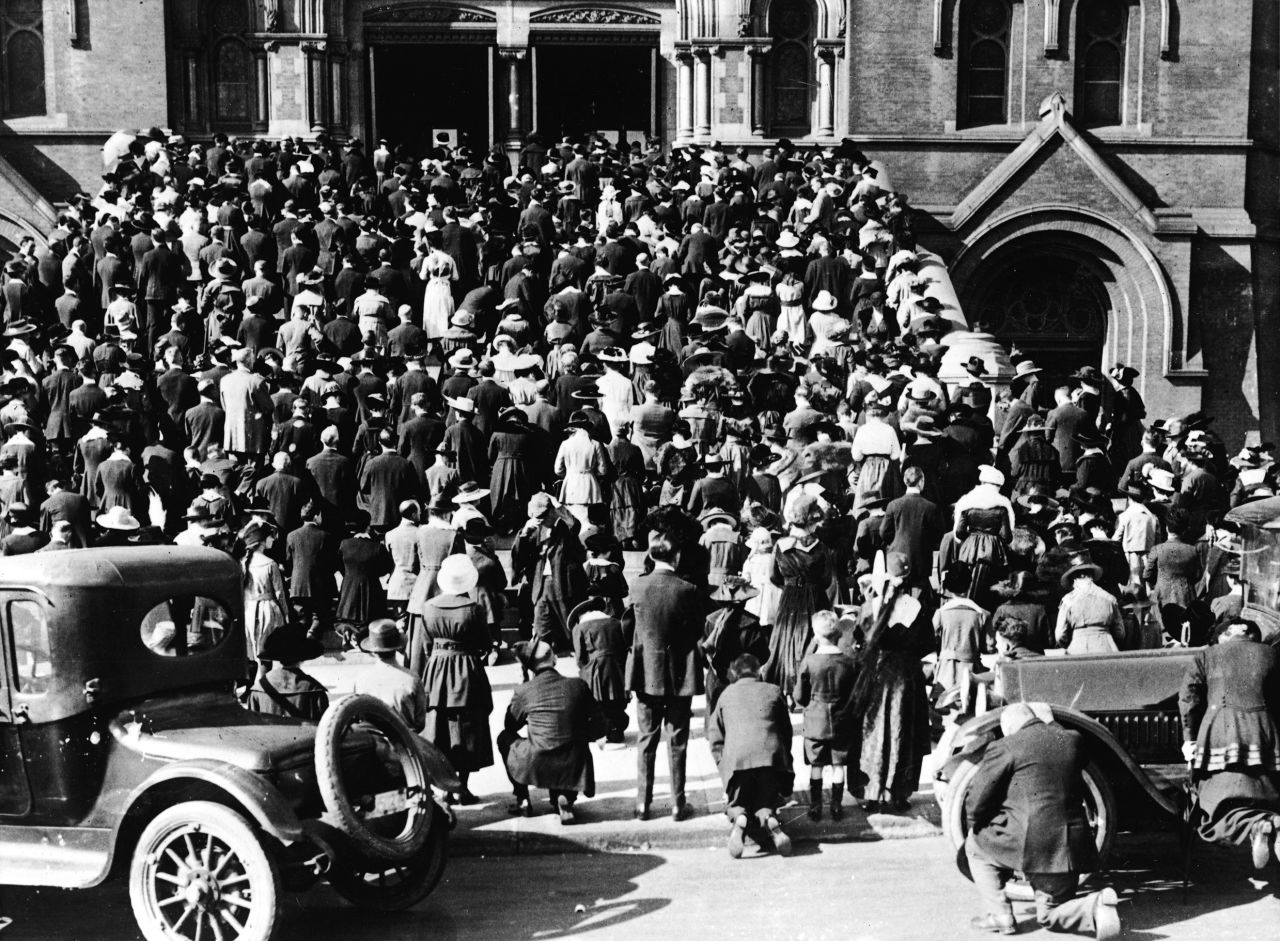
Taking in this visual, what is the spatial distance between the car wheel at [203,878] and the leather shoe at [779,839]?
3.49m

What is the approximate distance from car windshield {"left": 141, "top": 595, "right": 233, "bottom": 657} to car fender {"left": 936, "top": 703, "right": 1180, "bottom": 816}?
4.36 metres

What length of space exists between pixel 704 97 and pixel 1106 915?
980 inches

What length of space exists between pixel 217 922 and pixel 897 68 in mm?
25192

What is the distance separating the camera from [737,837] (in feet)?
34.5

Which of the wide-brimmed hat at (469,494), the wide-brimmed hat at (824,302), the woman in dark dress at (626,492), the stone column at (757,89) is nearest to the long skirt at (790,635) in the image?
the wide-brimmed hat at (469,494)

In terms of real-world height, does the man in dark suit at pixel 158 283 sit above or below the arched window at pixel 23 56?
below

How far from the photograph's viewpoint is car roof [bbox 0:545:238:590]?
29.0ft

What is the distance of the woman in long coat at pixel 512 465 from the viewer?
15.9 meters

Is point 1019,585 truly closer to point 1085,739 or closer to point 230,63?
point 1085,739

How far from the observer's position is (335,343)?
60.7ft

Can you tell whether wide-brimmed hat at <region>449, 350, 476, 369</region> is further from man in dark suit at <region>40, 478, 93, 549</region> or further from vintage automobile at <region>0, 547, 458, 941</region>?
vintage automobile at <region>0, 547, 458, 941</region>

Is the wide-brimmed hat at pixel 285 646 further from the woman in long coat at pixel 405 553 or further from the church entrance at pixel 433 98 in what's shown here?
the church entrance at pixel 433 98

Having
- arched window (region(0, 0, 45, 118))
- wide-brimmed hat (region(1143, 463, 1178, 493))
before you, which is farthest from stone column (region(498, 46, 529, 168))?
wide-brimmed hat (region(1143, 463, 1178, 493))

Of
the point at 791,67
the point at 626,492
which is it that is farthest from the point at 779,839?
the point at 791,67
